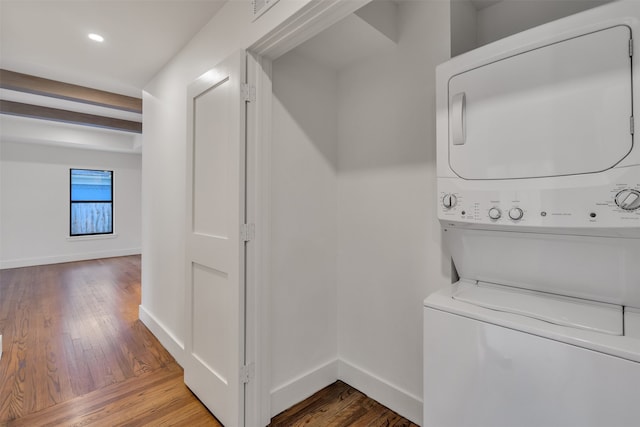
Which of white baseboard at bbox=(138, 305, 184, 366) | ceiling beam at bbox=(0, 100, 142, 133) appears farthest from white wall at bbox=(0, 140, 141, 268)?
white baseboard at bbox=(138, 305, 184, 366)

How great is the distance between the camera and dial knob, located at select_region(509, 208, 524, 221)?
1.10 metres

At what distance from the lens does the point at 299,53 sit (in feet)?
6.36

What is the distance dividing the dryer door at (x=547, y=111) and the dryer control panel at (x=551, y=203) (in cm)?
4

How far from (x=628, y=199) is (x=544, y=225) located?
22cm

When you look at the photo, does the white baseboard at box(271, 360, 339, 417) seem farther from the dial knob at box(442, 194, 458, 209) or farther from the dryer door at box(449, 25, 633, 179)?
the dryer door at box(449, 25, 633, 179)

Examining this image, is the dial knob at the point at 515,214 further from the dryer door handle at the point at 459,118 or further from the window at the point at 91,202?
the window at the point at 91,202

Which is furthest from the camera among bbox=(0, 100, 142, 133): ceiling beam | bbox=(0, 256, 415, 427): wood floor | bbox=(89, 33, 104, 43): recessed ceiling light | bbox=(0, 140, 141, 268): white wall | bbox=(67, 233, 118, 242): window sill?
bbox=(67, 233, 118, 242): window sill

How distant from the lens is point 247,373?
1667 millimetres

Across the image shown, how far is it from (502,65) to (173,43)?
7.52ft

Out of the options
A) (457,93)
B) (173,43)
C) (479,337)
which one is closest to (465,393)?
(479,337)

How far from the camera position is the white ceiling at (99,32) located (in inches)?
75.3

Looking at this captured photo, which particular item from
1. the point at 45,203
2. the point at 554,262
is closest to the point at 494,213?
the point at 554,262

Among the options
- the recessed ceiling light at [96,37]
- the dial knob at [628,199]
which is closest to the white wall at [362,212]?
the dial knob at [628,199]

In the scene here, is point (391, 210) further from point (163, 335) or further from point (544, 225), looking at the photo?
point (163, 335)
